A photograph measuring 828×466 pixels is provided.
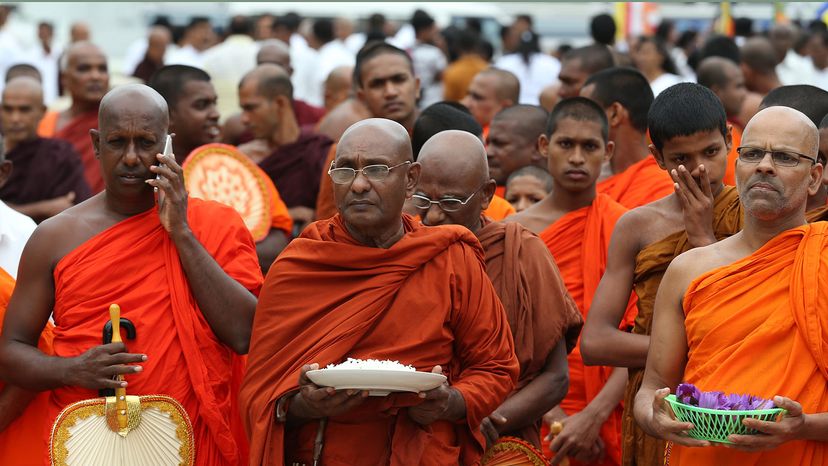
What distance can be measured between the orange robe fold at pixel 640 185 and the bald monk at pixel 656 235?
1.24m

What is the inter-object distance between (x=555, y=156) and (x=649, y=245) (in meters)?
1.47

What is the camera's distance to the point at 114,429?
514 centimetres

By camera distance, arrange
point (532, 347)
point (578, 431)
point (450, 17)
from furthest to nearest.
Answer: point (450, 17) < point (578, 431) < point (532, 347)

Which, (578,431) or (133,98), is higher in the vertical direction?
(133,98)

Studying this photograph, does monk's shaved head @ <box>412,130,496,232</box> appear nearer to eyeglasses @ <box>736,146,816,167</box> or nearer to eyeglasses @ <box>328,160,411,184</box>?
eyeglasses @ <box>328,160,411,184</box>

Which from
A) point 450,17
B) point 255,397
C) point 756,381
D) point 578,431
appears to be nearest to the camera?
point 756,381

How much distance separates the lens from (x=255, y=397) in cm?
478

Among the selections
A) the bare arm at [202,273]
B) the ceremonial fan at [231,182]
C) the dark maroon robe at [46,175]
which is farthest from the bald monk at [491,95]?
the bare arm at [202,273]

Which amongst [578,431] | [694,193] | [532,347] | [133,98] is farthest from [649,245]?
[133,98]

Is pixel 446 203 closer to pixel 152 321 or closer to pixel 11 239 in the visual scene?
pixel 152 321

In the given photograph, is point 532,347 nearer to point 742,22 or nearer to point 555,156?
point 555,156

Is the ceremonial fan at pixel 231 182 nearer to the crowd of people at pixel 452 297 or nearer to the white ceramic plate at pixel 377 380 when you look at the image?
the crowd of people at pixel 452 297

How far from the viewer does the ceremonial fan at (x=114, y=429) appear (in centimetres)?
513

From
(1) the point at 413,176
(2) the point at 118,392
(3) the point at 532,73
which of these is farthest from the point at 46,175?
(3) the point at 532,73
